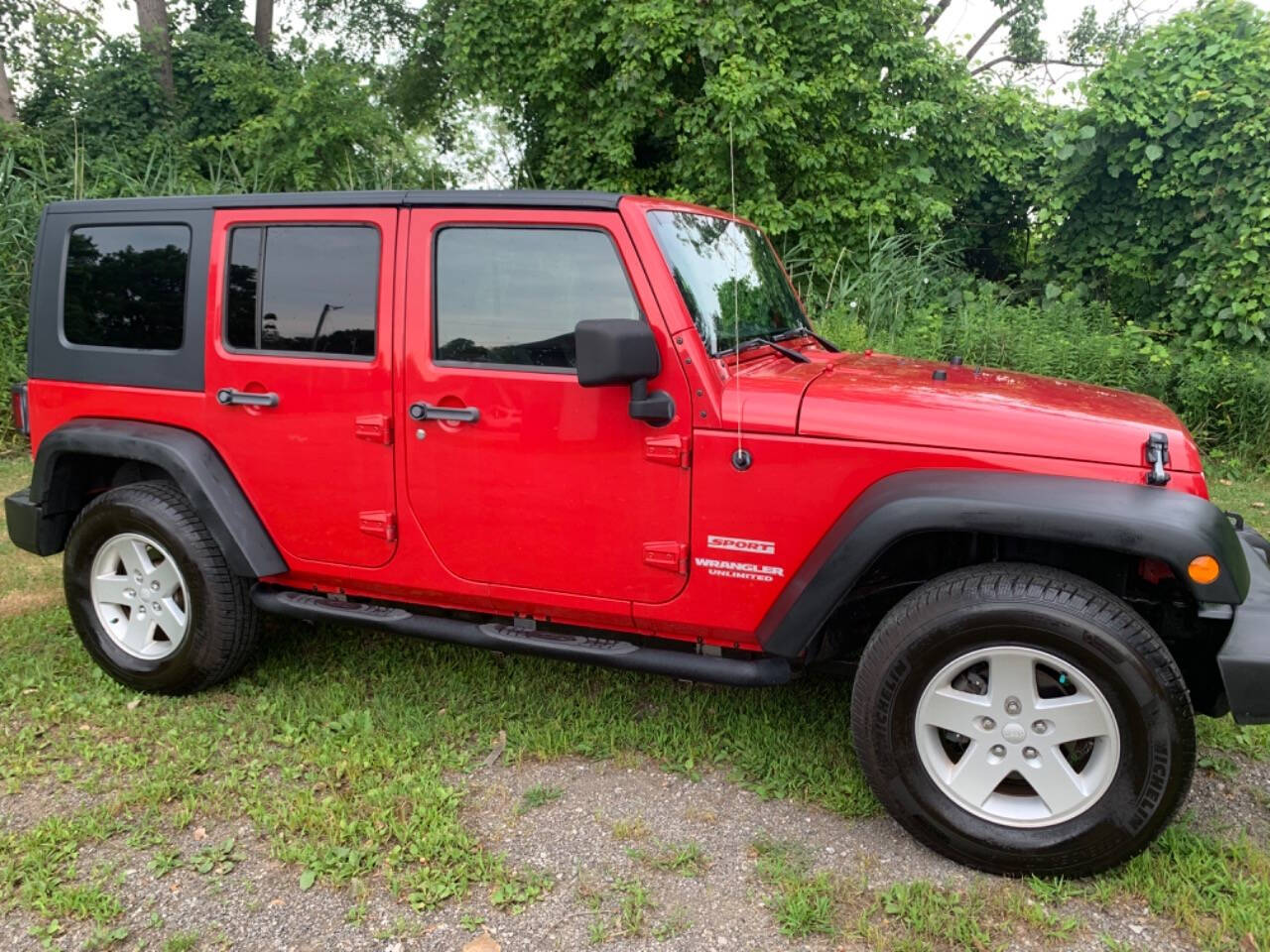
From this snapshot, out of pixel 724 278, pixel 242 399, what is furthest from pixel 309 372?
pixel 724 278

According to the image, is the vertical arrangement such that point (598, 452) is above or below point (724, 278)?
below

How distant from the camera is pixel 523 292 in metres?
3.01

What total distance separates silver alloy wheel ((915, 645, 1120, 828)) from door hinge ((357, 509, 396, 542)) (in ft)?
6.01

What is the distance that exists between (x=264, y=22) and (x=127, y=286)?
13973 mm

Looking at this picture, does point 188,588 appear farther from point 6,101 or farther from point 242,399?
point 6,101

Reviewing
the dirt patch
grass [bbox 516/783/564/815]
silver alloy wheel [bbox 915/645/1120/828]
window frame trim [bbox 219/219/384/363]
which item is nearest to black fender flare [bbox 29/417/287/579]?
window frame trim [bbox 219/219/384/363]

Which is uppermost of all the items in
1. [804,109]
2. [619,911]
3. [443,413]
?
[804,109]

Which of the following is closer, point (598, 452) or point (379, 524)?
Result: point (598, 452)

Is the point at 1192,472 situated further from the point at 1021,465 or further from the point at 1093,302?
the point at 1093,302

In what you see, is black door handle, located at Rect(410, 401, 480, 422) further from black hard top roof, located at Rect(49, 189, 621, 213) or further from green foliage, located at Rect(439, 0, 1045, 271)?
green foliage, located at Rect(439, 0, 1045, 271)

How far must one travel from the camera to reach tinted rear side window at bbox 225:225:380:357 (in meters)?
3.19

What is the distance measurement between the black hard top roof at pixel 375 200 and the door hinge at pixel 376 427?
2.41 feet

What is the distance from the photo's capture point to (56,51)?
12953 mm

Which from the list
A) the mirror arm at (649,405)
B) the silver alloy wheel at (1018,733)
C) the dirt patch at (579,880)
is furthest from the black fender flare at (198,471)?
the silver alloy wheel at (1018,733)
